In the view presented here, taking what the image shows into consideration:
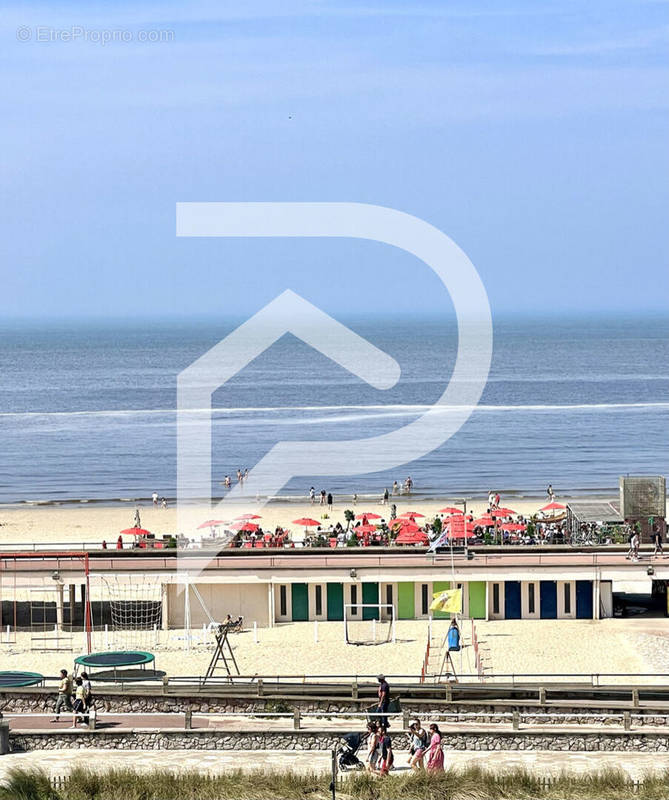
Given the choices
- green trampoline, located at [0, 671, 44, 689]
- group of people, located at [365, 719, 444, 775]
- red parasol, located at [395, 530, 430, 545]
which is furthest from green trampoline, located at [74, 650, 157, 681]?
red parasol, located at [395, 530, 430, 545]

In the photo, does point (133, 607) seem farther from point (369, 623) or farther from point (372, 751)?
point (372, 751)

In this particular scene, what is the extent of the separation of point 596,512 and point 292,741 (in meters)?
20.7

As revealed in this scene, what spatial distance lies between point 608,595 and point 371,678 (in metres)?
9.11

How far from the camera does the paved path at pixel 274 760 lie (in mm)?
19969

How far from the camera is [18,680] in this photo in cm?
2470

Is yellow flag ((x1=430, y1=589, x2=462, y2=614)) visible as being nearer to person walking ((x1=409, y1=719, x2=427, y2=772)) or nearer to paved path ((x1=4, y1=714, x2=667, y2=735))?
paved path ((x1=4, y1=714, x2=667, y2=735))

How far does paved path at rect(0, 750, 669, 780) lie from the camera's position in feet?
65.5

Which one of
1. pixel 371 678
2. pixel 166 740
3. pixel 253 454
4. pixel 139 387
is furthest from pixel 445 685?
pixel 139 387

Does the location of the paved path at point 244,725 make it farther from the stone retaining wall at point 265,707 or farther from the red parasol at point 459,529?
the red parasol at point 459,529

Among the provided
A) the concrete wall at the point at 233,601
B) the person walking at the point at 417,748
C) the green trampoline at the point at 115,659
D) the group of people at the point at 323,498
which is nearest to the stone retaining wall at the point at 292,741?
the person walking at the point at 417,748

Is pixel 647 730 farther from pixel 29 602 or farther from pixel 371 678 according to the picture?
pixel 29 602

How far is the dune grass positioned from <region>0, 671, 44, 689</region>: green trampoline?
5114 millimetres

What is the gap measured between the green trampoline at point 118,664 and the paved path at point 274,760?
403cm

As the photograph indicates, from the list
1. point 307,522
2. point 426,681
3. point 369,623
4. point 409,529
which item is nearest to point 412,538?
point 409,529
